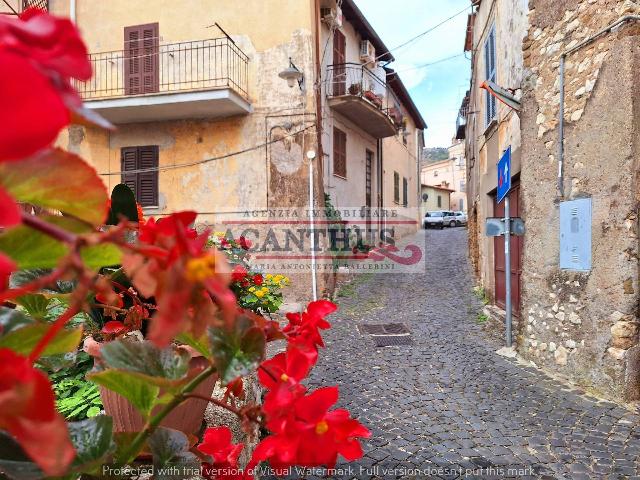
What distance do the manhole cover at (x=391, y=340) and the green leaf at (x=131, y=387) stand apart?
602 centimetres

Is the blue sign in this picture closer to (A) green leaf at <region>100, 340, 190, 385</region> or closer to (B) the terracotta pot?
(B) the terracotta pot

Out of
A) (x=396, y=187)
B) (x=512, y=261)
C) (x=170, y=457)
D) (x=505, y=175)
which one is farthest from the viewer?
(x=396, y=187)

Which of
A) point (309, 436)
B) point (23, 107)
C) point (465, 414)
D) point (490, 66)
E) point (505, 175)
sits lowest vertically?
point (465, 414)

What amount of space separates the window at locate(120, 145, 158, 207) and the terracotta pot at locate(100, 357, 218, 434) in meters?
8.65

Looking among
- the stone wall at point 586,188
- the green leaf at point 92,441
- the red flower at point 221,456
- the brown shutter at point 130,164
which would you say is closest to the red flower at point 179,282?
the green leaf at point 92,441

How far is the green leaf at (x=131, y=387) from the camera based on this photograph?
22.7 inches

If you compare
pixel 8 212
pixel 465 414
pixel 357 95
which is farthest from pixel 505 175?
pixel 8 212

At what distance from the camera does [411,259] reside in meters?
14.0

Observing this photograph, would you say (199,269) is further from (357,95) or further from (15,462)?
(357,95)

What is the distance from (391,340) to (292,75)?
15.7 ft

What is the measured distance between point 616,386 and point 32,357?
15.8ft

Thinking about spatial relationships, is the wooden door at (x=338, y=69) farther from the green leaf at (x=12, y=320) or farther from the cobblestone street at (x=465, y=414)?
the green leaf at (x=12, y=320)

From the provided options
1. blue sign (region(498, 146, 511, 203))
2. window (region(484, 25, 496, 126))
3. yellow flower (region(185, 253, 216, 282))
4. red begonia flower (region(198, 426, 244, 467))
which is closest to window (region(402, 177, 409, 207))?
window (region(484, 25, 496, 126))

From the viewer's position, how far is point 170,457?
0.63 m
